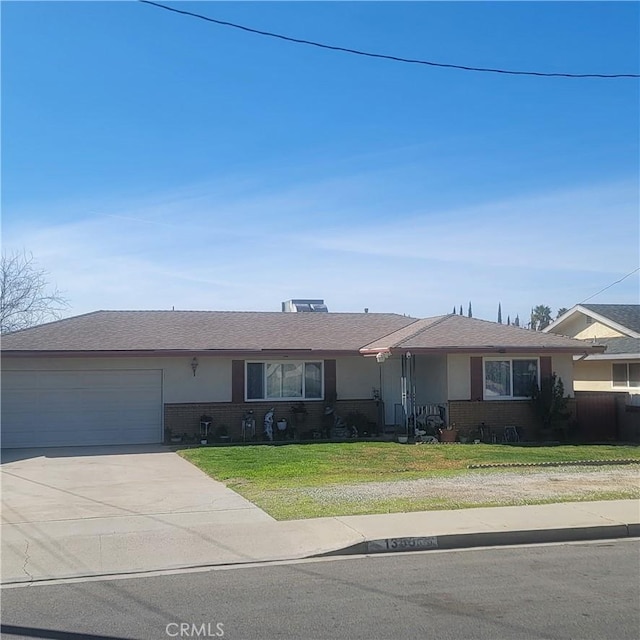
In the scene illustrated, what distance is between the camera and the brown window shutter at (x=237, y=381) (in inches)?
927

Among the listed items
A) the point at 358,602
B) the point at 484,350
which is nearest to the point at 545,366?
the point at 484,350

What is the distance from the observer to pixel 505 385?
2372cm

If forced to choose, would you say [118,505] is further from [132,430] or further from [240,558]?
[132,430]

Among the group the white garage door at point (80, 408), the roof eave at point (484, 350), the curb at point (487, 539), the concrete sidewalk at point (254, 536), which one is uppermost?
the roof eave at point (484, 350)

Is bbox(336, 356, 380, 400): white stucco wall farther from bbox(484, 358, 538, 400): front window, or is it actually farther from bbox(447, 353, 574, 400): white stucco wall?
bbox(484, 358, 538, 400): front window

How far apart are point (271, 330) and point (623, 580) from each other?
19024 millimetres

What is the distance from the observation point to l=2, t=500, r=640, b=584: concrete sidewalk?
868 cm

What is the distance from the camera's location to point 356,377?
81.6ft

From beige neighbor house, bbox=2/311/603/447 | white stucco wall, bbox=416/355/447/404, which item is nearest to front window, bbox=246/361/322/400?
beige neighbor house, bbox=2/311/603/447

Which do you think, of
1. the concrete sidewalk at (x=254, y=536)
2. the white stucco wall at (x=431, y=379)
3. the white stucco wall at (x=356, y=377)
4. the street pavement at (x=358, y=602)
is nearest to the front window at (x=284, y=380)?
the white stucco wall at (x=356, y=377)

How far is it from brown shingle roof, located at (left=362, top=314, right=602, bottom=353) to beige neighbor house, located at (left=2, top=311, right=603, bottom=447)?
52mm

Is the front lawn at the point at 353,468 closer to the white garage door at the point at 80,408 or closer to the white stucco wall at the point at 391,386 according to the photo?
the white garage door at the point at 80,408

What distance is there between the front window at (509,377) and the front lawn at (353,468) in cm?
250

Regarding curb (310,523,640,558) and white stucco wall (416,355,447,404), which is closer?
curb (310,523,640,558)
